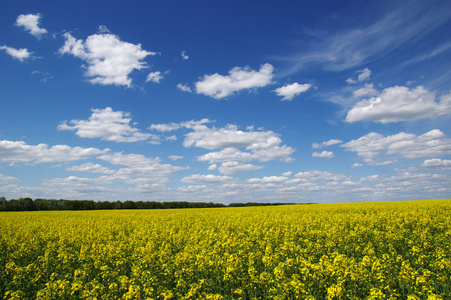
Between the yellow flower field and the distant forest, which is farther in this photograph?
the distant forest

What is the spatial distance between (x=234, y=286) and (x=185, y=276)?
1796 mm

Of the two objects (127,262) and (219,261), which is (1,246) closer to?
(127,262)

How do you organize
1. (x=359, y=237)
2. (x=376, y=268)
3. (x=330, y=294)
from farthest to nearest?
(x=359, y=237)
(x=376, y=268)
(x=330, y=294)

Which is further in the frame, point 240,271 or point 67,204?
point 67,204

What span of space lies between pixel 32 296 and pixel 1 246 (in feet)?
29.8

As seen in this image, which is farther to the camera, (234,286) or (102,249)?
(102,249)

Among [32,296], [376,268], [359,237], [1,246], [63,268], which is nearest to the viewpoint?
[376,268]

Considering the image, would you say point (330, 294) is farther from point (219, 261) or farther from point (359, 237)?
point (359, 237)

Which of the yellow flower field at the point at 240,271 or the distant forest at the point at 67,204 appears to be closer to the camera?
the yellow flower field at the point at 240,271

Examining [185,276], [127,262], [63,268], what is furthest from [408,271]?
[63,268]

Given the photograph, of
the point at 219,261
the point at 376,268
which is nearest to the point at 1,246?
→ the point at 219,261

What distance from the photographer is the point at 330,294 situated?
241 inches

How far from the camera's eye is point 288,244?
10.6 metres

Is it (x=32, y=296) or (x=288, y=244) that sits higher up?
(x=288, y=244)
